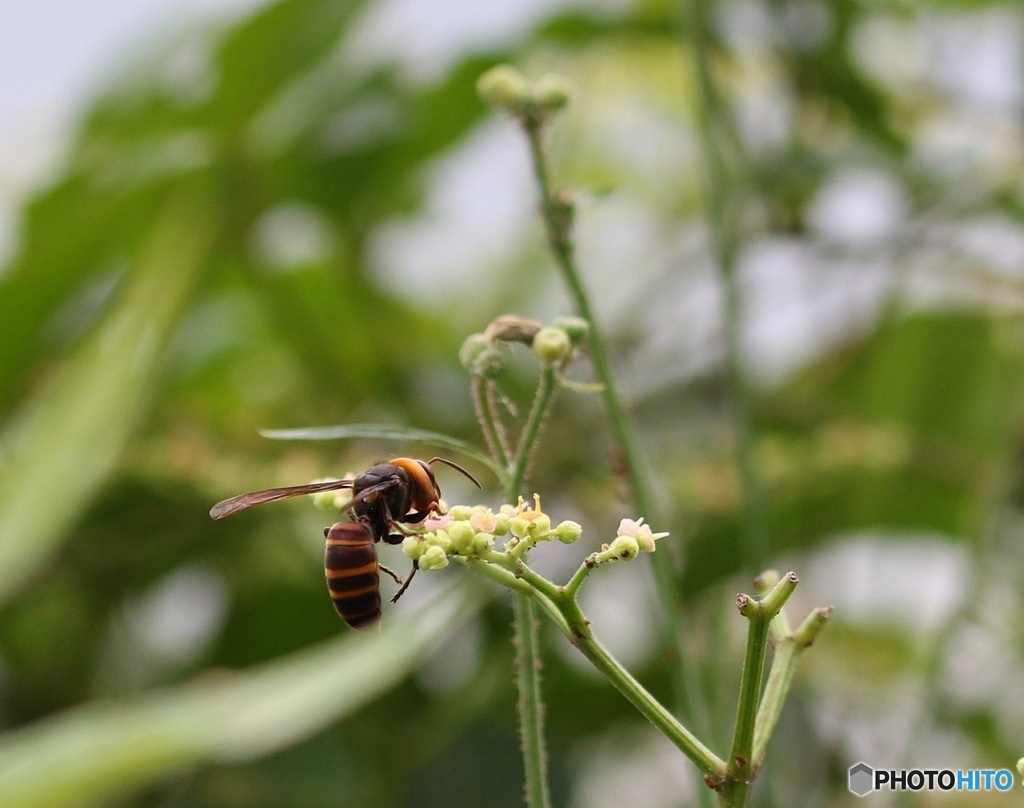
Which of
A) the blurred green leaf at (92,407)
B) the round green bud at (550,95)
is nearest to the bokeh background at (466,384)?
the blurred green leaf at (92,407)

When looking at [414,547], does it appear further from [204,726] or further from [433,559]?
[204,726]

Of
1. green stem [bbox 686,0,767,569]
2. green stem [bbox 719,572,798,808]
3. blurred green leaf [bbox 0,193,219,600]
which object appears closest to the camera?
green stem [bbox 719,572,798,808]

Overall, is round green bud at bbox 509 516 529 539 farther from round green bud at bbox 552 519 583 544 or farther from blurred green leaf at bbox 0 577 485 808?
blurred green leaf at bbox 0 577 485 808

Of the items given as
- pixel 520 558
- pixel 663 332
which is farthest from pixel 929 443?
pixel 520 558

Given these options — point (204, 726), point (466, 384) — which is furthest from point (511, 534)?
point (466, 384)

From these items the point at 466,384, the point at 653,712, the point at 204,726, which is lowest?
the point at 466,384

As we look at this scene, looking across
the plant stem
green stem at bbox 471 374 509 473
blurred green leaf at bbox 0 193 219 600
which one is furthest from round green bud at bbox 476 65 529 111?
blurred green leaf at bbox 0 193 219 600

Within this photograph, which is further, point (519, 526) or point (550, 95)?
point (550, 95)
